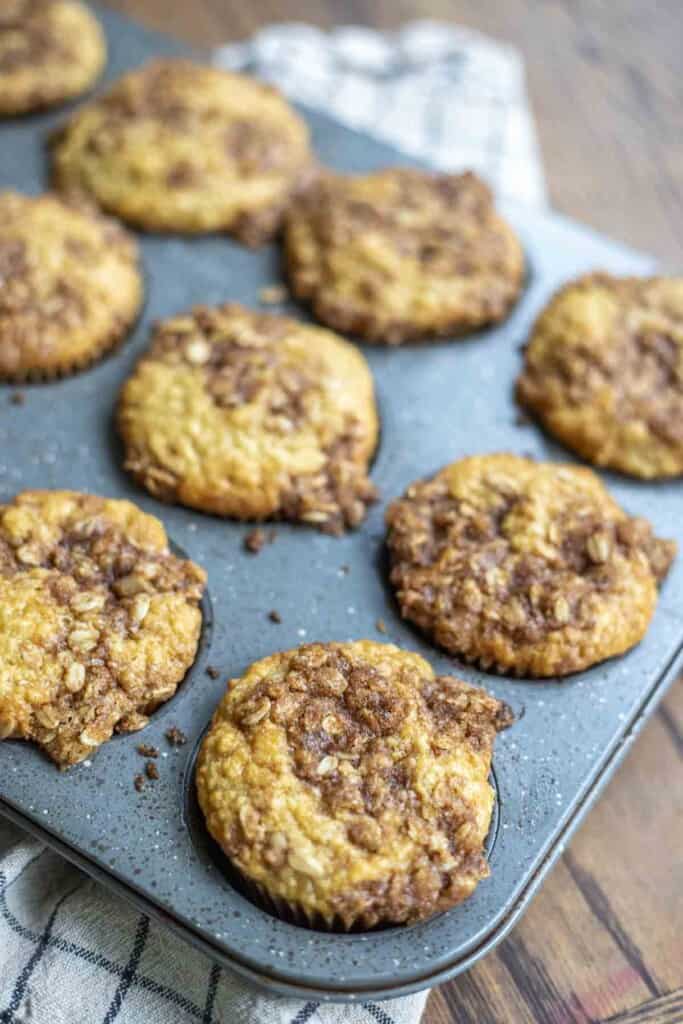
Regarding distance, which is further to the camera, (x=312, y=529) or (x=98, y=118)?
(x=98, y=118)

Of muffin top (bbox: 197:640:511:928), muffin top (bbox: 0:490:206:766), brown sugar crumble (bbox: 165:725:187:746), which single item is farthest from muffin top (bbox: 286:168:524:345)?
brown sugar crumble (bbox: 165:725:187:746)

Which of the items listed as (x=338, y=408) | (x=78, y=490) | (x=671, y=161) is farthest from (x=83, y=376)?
(x=671, y=161)

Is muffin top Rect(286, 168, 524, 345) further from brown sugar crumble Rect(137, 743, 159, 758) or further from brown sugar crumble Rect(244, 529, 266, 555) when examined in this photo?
brown sugar crumble Rect(137, 743, 159, 758)

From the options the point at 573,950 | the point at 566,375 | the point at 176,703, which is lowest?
the point at 573,950

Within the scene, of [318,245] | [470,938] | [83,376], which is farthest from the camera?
[318,245]

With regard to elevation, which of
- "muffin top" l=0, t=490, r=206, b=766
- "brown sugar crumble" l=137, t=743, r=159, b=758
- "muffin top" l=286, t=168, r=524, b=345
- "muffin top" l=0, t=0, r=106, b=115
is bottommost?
"brown sugar crumble" l=137, t=743, r=159, b=758

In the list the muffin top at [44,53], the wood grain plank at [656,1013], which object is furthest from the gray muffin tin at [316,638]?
the wood grain plank at [656,1013]

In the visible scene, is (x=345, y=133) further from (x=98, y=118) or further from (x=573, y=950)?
(x=573, y=950)
